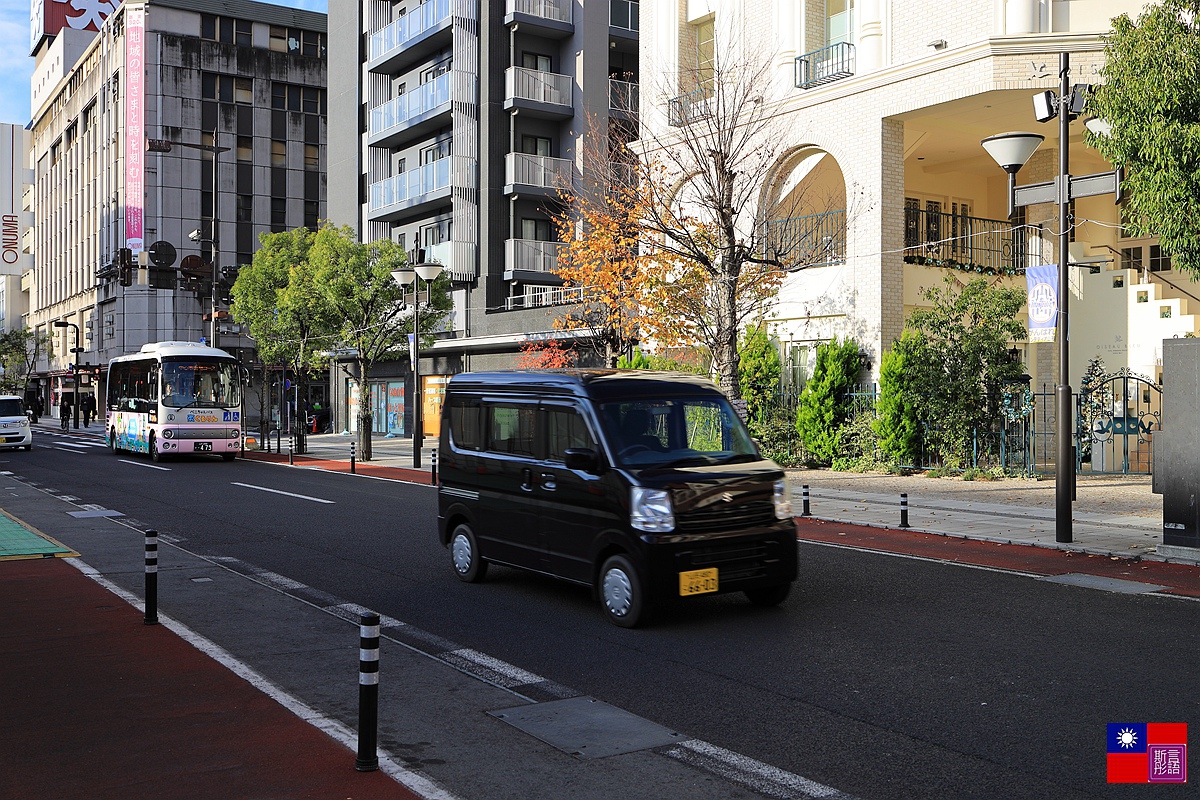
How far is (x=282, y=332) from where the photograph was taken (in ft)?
114

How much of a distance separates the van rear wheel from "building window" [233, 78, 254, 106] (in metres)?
69.9

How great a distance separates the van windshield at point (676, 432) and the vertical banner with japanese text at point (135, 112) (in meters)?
65.1

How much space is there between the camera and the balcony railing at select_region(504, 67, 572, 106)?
38062 millimetres

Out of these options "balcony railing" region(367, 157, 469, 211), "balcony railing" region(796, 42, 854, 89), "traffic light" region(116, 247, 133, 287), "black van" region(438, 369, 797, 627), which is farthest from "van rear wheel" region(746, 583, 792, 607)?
"balcony railing" region(367, 157, 469, 211)

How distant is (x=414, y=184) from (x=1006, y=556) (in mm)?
33602

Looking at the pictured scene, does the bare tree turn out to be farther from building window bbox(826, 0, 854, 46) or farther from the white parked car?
the white parked car

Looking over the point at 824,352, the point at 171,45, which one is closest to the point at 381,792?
the point at 824,352

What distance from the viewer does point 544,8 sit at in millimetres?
38906

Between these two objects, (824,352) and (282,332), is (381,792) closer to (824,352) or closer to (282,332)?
(824,352)

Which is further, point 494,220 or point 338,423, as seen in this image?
point 338,423

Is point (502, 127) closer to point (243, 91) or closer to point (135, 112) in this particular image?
point (243, 91)

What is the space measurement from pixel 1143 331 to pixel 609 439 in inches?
853

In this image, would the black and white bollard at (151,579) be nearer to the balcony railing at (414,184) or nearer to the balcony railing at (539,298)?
the balcony railing at (539,298)

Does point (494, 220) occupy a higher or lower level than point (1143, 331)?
higher
